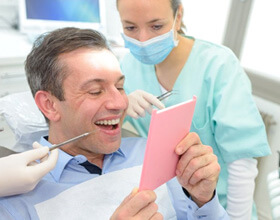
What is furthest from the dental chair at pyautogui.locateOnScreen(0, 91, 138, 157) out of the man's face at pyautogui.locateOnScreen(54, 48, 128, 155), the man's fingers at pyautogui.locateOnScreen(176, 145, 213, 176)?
the man's fingers at pyautogui.locateOnScreen(176, 145, 213, 176)

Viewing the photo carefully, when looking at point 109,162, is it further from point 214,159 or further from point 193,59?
point 193,59

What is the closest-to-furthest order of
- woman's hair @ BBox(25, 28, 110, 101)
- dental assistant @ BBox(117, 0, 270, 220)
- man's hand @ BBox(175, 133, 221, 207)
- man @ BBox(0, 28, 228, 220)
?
man's hand @ BBox(175, 133, 221, 207) < man @ BBox(0, 28, 228, 220) < woman's hair @ BBox(25, 28, 110, 101) < dental assistant @ BBox(117, 0, 270, 220)

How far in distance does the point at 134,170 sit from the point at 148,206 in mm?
463

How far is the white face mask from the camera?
1.37 meters

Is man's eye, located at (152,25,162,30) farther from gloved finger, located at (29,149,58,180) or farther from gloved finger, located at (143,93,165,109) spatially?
gloved finger, located at (29,149,58,180)

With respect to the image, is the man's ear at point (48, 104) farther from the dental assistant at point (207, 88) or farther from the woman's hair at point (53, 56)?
the dental assistant at point (207, 88)

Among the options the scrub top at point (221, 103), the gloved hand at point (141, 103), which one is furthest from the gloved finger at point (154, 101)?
the scrub top at point (221, 103)

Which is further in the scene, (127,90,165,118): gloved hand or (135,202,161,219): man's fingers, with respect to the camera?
(127,90,165,118): gloved hand

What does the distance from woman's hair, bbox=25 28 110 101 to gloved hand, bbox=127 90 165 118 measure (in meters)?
0.30

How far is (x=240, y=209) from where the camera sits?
1.27 m

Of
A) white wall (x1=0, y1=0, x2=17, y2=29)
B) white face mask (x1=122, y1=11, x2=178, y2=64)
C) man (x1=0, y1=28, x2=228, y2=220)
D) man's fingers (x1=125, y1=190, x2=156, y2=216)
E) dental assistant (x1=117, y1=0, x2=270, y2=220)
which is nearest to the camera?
man's fingers (x1=125, y1=190, x2=156, y2=216)

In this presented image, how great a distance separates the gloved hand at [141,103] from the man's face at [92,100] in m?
0.23

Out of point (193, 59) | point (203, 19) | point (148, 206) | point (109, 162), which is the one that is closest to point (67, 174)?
point (109, 162)

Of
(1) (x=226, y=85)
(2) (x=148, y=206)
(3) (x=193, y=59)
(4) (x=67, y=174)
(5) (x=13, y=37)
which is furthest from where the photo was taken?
(5) (x=13, y=37)
